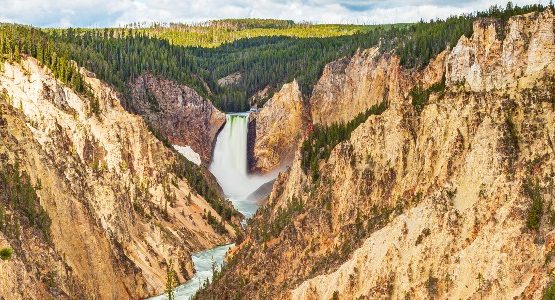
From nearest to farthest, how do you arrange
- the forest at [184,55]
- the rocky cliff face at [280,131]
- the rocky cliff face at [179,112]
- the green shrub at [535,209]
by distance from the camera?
the green shrub at [535,209], the forest at [184,55], the rocky cliff face at [280,131], the rocky cliff face at [179,112]

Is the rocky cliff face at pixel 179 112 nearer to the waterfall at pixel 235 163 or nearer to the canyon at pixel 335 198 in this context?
the waterfall at pixel 235 163

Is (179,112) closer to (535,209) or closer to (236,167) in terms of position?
(236,167)

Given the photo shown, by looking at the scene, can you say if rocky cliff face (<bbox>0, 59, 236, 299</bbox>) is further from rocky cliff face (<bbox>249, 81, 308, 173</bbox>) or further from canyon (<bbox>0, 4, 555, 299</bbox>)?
rocky cliff face (<bbox>249, 81, 308, 173</bbox>)

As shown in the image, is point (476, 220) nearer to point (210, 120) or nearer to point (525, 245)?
point (525, 245)

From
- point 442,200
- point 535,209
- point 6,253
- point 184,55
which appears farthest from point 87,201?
point 184,55

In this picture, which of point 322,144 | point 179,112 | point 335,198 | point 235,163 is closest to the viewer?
point 335,198

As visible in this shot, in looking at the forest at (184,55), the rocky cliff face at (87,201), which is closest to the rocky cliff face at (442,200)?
the forest at (184,55)
